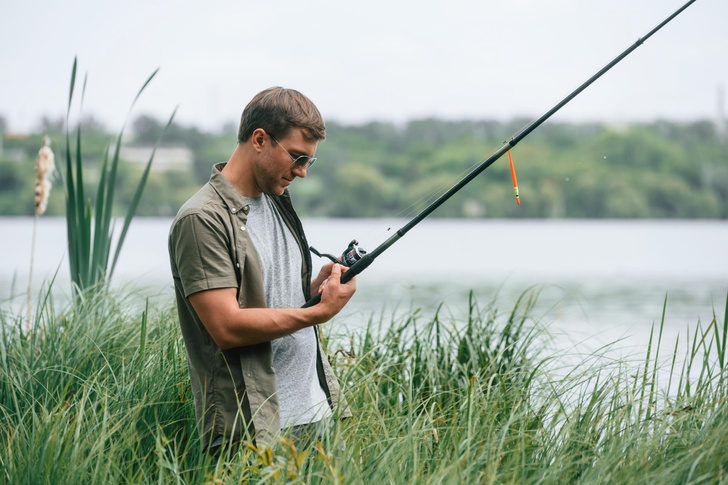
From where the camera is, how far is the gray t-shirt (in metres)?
1.79

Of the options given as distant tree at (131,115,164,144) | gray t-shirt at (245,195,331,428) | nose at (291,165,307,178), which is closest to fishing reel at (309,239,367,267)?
gray t-shirt at (245,195,331,428)

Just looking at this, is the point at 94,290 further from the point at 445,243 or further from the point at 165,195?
the point at 445,243

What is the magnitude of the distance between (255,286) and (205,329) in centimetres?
16

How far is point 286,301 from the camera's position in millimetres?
1831

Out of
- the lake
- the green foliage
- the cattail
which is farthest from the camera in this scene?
the lake

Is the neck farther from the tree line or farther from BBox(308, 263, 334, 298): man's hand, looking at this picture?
the tree line

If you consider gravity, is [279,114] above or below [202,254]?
above

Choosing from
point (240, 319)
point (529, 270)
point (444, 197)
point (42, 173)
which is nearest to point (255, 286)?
point (240, 319)

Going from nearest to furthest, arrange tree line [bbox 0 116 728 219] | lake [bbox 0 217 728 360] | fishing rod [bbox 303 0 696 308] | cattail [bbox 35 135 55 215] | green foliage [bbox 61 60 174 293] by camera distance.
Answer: fishing rod [bbox 303 0 696 308]
green foliage [bbox 61 60 174 293]
cattail [bbox 35 135 55 215]
lake [bbox 0 217 728 360]
tree line [bbox 0 116 728 219]

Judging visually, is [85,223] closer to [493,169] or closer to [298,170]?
[298,170]

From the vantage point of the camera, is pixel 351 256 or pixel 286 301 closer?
pixel 286 301

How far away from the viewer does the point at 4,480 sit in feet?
5.91

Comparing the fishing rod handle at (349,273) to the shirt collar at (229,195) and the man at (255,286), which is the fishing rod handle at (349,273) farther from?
the shirt collar at (229,195)

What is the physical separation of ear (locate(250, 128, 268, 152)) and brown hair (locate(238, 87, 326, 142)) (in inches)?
0.5
